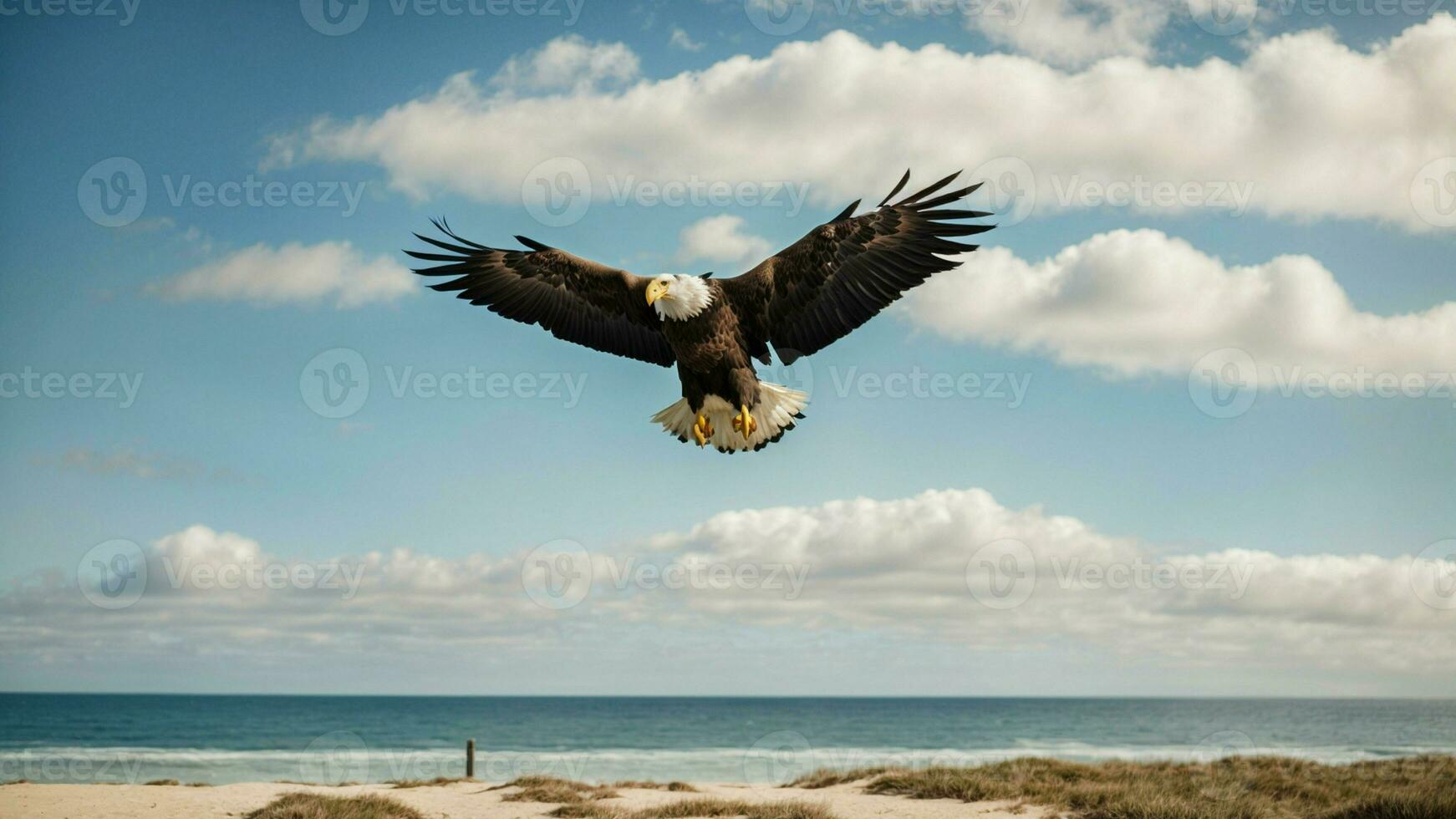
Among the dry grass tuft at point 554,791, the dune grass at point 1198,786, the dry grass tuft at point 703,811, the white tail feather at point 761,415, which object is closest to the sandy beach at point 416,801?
the dry grass tuft at point 554,791

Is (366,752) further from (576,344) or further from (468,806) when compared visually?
(576,344)

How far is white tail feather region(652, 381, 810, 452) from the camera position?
28.5 feet

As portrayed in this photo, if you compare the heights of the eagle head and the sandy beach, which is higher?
the eagle head

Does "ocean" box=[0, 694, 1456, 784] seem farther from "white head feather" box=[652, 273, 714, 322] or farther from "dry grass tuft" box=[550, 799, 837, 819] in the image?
"white head feather" box=[652, 273, 714, 322]

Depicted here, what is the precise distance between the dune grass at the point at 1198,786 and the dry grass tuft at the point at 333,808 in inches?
276

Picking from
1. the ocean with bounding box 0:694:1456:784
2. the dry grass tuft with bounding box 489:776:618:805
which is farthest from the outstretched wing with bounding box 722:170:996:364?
the ocean with bounding box 0:694:1456:784

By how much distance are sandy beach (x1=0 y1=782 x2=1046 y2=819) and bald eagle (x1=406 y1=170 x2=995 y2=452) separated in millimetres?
7583

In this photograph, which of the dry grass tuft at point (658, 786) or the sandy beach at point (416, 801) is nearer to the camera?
the sandy beach at point (416, 801)

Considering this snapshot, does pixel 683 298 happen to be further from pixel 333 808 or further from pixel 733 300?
pixel 333 808

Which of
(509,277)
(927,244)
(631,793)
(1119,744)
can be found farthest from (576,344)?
(1119,744)

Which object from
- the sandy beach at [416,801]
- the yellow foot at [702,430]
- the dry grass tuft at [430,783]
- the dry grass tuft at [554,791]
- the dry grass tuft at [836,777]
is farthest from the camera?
the dry grass tuft at [430,783]

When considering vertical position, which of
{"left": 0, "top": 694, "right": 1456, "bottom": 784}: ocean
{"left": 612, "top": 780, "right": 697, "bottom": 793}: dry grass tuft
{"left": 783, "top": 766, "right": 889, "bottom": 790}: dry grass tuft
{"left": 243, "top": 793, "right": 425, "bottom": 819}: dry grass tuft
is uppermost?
{"left": 243, "top": 793, "right": 425, "bottom": 819}: dry grass tuft

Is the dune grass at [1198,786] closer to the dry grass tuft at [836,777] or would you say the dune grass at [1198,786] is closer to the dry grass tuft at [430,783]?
the dry grass tuft at [836,777]

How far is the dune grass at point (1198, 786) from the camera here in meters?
13.1
